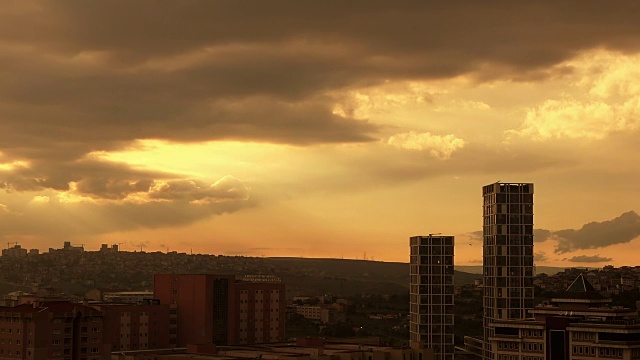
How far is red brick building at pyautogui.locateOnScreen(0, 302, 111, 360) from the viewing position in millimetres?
118000

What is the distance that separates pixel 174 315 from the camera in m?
161

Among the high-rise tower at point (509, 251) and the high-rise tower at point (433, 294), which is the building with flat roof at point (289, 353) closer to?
Result: the high-rise tower at point (433, 294)

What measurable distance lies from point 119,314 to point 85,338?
1107 inches

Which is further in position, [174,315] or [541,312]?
[174,315]

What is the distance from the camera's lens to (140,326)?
15488 cm

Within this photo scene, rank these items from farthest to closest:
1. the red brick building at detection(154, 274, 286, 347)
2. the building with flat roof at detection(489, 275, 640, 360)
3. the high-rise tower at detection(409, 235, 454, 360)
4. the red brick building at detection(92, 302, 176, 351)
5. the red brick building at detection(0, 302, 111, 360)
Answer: the high-rise tower at detection(409, 235, 454, 360)
the red brick building at detection(154, 274, 286, 347)
the red brick building at detection(92, 302, 176, 351)
the red brick building at detection(0, 302, 111, 360)
the building with flat roof at detection(489, 275, 640, 360)

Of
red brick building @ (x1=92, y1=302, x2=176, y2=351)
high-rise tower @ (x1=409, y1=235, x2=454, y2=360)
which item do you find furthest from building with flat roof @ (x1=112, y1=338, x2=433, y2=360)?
high-rise tower @ (x1=409, y1=235, x2=454, y2=360)

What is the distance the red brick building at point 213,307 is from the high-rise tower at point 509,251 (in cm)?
4121

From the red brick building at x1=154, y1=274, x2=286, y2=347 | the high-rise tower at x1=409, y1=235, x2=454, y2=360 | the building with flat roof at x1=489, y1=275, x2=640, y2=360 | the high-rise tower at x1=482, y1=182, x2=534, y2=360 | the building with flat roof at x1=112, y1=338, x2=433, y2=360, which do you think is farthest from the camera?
the high-rise tower at x1=409, y1=235, x2=454, y2=360

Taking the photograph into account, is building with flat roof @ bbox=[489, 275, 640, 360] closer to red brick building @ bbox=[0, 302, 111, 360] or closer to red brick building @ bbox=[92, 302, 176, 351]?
red brick building @ bbox=[0, 302, 111, 360]

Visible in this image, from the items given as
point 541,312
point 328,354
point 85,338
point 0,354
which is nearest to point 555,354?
point 541,312

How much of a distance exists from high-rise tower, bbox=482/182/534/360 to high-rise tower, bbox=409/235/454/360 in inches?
452

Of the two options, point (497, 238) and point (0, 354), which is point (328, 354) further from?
point (0, 354)

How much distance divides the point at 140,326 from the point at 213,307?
12.7 meters
